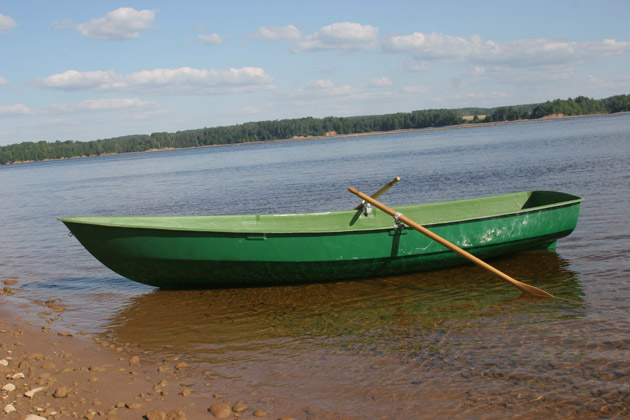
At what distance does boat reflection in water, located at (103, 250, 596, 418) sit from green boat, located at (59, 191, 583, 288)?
12.6 inches

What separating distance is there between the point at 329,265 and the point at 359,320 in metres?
1.43

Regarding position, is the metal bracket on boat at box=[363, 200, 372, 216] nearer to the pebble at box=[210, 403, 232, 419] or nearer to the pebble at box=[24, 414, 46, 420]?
the pebble at box=[210, 403, 232, 419]

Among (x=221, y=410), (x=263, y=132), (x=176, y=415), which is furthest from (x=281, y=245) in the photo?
A: (x=263, y=132)

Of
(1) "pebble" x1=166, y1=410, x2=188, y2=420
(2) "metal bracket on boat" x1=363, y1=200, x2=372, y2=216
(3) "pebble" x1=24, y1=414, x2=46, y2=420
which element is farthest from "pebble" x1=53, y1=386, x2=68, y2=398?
(2) "metal bracket on boat" x1=363, y1=200, x2=372, y2=216

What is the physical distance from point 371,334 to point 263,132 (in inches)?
5910

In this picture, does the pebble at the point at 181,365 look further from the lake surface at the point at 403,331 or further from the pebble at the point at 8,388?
the pebble at the point at 8,388

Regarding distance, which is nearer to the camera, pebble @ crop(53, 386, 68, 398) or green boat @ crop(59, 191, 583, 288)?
pebble @ crop(53, 386, 68, 398)

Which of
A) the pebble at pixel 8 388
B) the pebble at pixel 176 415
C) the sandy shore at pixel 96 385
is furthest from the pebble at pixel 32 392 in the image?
the pebble at pixel 176 415

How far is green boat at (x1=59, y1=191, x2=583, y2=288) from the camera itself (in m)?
7.78

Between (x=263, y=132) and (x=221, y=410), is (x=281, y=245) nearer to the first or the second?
(x=221, y=410)

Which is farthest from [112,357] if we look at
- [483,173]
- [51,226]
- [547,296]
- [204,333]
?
[483,173]

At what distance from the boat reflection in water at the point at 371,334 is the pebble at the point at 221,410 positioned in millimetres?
523

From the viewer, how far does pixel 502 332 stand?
20.8ft

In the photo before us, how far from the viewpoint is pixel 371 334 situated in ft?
21.6
